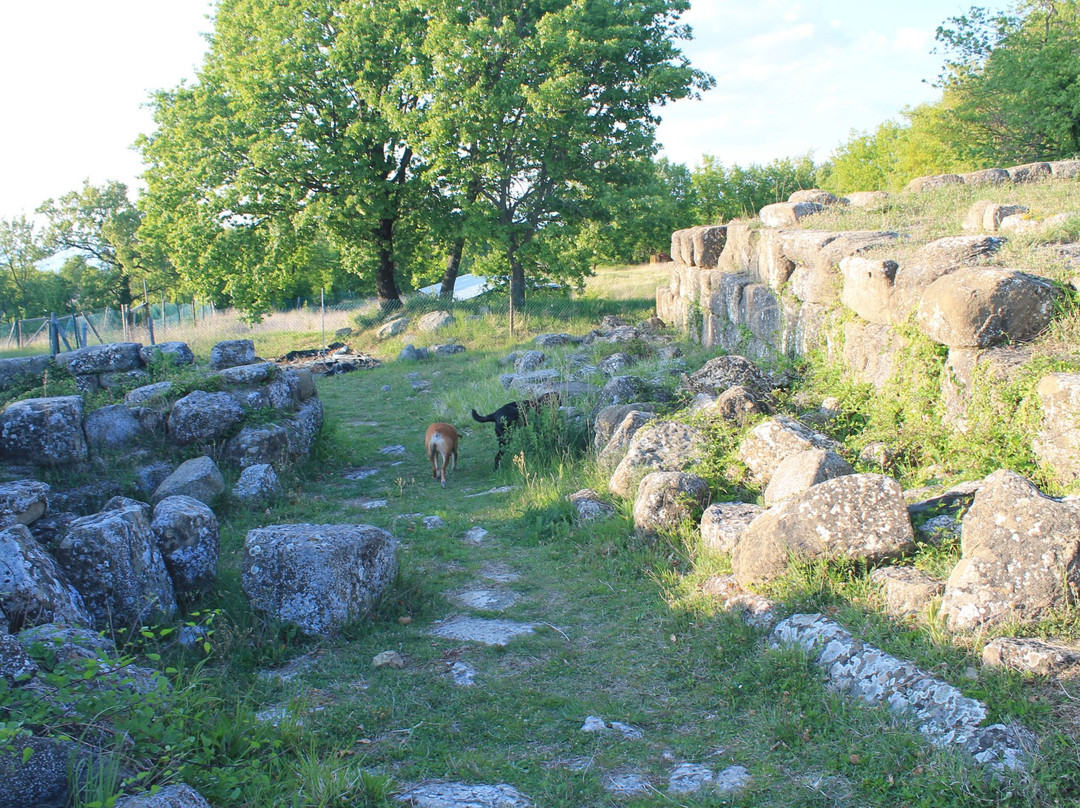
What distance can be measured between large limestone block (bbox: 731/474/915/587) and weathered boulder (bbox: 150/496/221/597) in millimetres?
3741

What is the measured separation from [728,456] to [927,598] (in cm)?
281

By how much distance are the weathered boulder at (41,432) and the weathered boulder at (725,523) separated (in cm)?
635

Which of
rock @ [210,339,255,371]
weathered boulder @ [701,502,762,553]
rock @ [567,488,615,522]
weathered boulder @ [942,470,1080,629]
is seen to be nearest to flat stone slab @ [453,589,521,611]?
rock @ [567,488,615,522]

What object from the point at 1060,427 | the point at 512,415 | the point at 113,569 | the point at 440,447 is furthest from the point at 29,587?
the point at 512,415

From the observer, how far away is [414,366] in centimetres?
1870

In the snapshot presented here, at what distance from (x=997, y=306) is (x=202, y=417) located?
26.4ft

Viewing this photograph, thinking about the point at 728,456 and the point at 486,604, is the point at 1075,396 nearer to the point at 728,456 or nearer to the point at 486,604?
the point at 728,456

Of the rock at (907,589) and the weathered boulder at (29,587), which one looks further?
the rock at (907,589)

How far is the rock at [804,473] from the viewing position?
17.6 ft

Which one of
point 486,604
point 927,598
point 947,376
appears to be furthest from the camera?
point 947,376

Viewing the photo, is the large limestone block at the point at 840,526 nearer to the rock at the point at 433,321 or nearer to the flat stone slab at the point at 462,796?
the flat stone slab at the point at 462,796

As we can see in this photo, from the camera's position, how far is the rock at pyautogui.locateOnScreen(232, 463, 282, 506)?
793cm

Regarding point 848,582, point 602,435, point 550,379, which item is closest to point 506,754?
point 848,582

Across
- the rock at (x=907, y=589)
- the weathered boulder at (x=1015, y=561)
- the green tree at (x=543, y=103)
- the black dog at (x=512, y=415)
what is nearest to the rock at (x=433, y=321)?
the green tree at (x=543, y=103)
